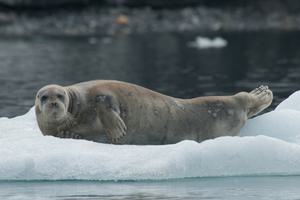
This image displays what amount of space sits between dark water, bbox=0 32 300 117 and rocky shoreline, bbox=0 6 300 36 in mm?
1051

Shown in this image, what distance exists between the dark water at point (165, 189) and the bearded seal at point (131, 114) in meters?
1.03

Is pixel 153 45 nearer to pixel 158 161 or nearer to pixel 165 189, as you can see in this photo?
pixel 158 161

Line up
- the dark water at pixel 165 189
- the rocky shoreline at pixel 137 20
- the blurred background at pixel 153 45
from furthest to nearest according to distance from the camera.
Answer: the rocky shoreline at pixel 137 20, the blurred background at pixel 153 45, the dark water at pixel 165 189

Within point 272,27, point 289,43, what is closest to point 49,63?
point 289,43

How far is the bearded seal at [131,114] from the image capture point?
878 centimetres

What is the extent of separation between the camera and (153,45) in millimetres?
29406

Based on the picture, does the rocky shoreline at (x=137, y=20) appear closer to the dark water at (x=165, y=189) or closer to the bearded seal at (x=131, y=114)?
the bearded seal at (x=131, y=114)

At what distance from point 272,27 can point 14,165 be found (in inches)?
1075

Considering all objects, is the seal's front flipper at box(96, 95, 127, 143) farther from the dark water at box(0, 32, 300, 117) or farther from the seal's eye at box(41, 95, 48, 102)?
the dark water at box(0, 32, 300, 117)

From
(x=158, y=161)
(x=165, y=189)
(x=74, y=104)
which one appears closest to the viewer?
(x=165, y=189)

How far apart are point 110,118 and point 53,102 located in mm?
523

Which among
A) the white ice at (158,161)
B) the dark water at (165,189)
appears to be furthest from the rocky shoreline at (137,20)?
the dark water at (165,189)

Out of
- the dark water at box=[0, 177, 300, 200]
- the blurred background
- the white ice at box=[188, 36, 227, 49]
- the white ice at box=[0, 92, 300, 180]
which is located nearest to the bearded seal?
the white ice at box=[0, 92, 300, 180]

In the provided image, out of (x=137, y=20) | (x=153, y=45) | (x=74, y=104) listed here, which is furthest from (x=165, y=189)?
(x=137, y=20)
